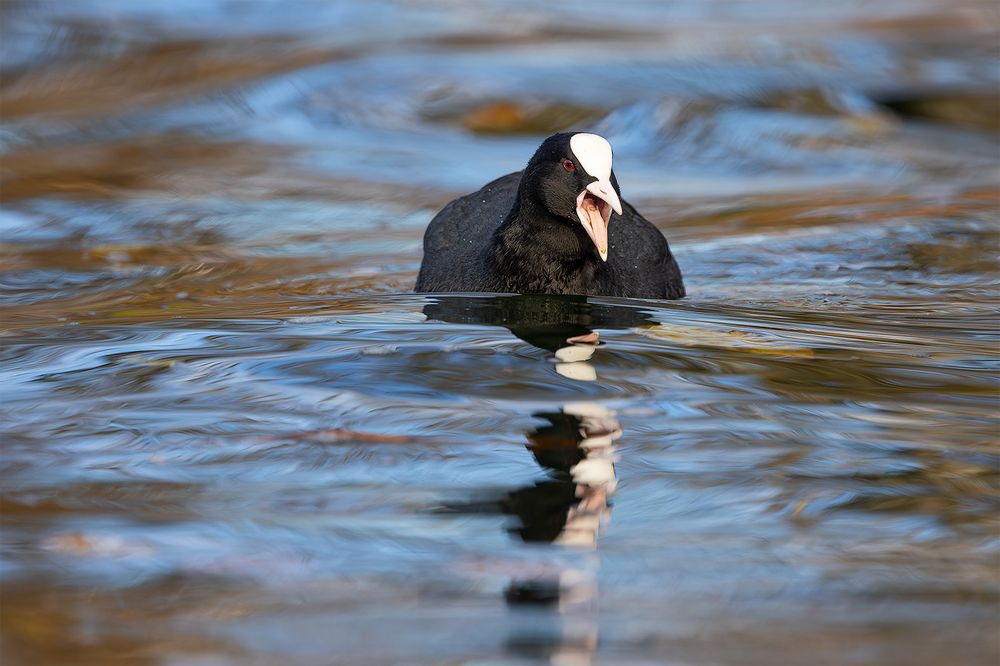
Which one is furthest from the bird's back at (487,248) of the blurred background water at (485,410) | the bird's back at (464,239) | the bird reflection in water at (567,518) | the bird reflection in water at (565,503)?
the bird reflection in water at (567,518)

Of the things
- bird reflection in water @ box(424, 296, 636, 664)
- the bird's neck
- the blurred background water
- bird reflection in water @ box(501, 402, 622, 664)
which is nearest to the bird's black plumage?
the bird's neck

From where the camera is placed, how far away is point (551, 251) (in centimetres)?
539

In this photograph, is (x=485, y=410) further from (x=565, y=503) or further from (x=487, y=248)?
(x=487, y=248)

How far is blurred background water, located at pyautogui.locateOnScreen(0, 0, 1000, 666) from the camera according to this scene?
2.72 meters

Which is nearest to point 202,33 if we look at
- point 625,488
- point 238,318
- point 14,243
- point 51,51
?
point 51,51

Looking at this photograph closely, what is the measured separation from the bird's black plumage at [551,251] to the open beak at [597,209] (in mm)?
31

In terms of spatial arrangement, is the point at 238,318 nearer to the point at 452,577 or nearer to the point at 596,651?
the point at 452,577

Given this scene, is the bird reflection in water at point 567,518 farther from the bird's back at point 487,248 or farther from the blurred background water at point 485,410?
the bird's back at point 487,248

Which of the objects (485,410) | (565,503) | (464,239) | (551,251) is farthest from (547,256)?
(565,503)

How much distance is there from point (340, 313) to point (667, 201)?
12.1 feet

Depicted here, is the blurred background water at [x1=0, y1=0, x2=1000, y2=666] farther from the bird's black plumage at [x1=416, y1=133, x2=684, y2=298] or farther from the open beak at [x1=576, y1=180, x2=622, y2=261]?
the open beak at [x1=576, y1=180, x2=622, y2=261]

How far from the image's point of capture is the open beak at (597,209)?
16.8ft

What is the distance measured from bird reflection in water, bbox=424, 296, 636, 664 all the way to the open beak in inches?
14.8

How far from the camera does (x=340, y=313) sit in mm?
5320
